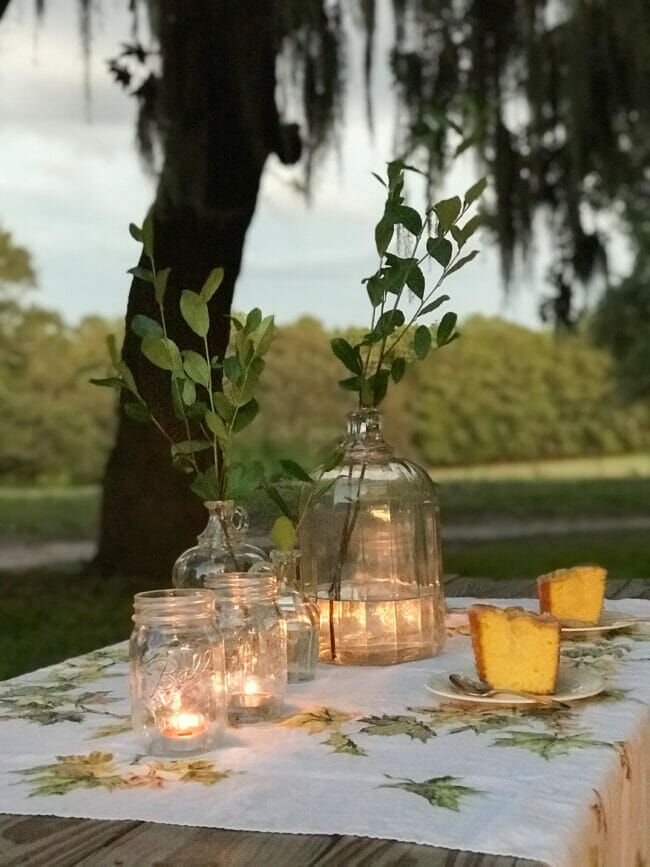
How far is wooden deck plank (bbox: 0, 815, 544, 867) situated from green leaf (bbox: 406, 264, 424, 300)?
0.54 meters

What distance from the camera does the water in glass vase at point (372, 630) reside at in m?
1.09

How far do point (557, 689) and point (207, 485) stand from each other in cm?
32

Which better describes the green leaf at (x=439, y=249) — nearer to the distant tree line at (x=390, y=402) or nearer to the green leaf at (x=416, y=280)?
the green leaf at (x=416, y=280)

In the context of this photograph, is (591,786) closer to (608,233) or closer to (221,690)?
(221,690)

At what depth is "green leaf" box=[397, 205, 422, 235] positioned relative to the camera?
1052 mm

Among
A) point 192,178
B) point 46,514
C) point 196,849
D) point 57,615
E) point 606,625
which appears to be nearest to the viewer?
point 196,849

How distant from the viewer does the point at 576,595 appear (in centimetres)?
123

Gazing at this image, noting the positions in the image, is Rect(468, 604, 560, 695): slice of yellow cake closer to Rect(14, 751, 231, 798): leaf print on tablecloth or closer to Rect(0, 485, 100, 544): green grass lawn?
Rect(14, 751, 231, 798): leaf print on tablecloth

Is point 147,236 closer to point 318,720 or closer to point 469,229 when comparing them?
point 469,229

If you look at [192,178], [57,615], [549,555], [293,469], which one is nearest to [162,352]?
[293,469]

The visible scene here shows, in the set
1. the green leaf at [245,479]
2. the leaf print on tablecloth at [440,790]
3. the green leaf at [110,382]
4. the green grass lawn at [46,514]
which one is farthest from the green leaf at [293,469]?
the green grass lawn at [46,514]

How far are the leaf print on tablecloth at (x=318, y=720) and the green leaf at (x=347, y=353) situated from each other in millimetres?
314

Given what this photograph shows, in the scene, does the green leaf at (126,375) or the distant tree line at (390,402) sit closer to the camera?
the green leaf at (126,375)

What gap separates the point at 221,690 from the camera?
0.80 m
